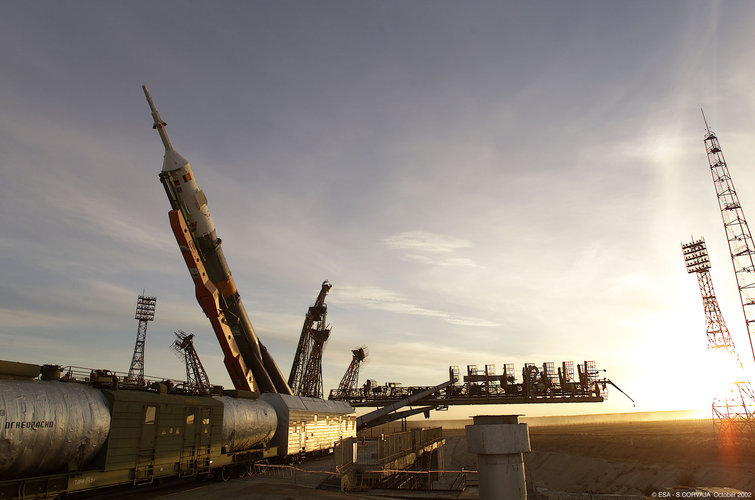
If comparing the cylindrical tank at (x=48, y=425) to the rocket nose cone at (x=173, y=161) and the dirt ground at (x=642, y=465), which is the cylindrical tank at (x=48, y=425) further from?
the dirt ground at (x=642, y=465)

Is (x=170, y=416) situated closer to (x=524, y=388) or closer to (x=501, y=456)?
(x=501, y=456)

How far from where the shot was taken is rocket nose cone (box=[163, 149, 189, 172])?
2828 centimetres

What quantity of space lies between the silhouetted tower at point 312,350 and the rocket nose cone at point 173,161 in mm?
26407

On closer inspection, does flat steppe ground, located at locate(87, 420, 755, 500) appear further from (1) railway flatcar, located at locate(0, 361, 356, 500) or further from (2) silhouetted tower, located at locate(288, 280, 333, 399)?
(2) silhouetted tower, located at locate(288, 280, 333, 399)

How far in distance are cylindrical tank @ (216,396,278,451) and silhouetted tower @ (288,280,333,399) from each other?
25.2 meters

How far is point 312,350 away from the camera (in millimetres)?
52250

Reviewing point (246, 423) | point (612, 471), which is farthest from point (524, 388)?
point (246, 423)

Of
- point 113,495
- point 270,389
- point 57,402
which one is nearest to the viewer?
point 57,402

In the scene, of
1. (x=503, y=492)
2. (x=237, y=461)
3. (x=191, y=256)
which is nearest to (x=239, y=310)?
(x=191, y=256)

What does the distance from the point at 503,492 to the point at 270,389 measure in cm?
2344

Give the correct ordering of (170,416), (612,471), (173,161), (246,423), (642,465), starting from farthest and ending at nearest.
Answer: (612,471) → (642,465) → (173,161) → (246,423) → (170,416)

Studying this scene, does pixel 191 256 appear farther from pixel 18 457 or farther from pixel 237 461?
pixel 18 457

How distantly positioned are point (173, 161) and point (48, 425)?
1882 centimetres

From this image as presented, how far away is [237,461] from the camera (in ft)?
75.2
